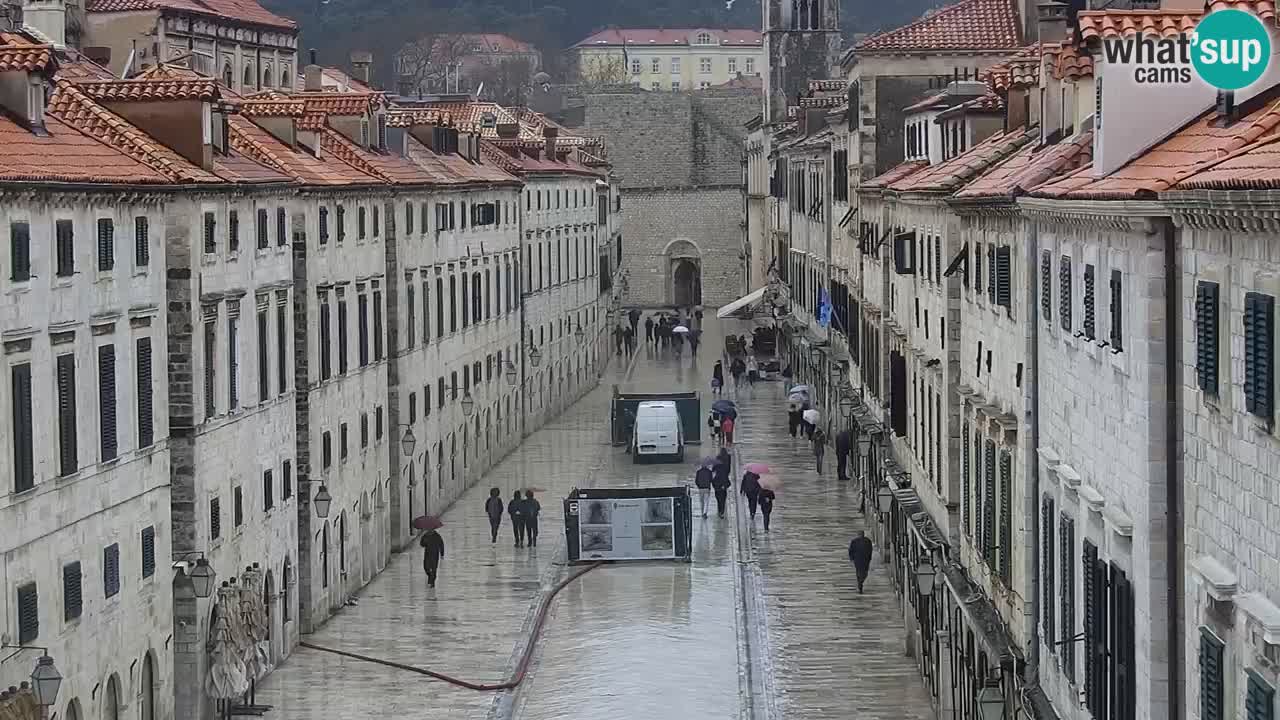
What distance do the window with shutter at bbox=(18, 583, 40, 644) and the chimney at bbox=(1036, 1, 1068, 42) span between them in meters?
19.9

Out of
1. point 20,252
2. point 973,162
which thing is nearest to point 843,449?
point 973,162

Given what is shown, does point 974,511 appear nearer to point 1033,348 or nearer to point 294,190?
point 1033,348

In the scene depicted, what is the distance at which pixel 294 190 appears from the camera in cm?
4081

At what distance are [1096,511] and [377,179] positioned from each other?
33269 millimetres

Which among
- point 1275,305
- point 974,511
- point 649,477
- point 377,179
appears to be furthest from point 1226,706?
point 649,477

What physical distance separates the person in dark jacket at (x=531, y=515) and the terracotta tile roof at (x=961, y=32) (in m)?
11.7

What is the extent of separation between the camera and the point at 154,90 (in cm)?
3400

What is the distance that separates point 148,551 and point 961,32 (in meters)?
25.0

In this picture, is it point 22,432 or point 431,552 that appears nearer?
point 22,432

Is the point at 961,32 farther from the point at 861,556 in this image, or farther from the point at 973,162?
the point at 973,162

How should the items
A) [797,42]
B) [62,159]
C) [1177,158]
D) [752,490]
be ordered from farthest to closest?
[797,42], [752,490], [62,159], [1177,158]

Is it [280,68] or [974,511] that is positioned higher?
[280,68]

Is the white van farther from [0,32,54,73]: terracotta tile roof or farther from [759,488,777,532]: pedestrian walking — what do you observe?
[0,32,54,73]: terracotta tile roof

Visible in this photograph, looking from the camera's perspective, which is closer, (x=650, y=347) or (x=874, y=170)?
(x=874, y=170)
